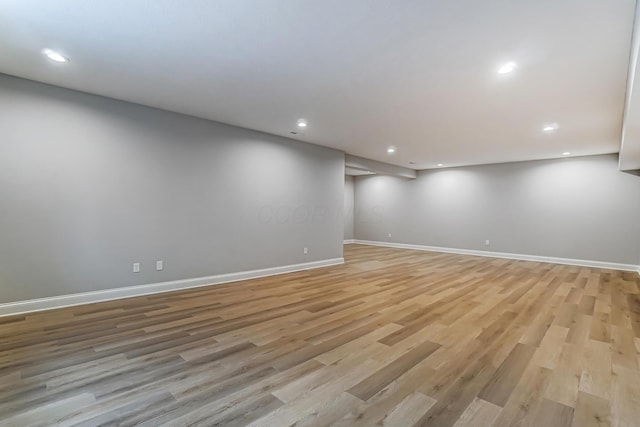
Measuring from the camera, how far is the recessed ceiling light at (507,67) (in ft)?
9.29

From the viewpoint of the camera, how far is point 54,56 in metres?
2.86

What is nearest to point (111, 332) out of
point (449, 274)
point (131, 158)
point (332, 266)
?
point (131, 158)

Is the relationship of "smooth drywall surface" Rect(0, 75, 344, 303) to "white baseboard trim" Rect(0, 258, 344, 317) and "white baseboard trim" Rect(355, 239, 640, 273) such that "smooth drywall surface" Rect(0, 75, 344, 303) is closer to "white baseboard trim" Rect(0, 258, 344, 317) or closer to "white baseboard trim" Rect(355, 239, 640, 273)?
"white baseboard trim" Rect(0, 258, 344, 317)

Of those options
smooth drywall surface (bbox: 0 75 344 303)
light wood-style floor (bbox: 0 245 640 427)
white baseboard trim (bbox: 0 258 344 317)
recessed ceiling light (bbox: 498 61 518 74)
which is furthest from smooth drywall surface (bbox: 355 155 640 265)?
recessed ceiling light (bbox: 498 61 518 74)

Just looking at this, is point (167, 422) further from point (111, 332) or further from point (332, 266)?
point (332, 266)

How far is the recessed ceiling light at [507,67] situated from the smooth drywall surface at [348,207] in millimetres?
7897

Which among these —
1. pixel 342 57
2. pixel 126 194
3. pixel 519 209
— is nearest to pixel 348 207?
pixel 519 209

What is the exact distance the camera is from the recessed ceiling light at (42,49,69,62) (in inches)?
109

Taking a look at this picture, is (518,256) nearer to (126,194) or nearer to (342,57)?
(342,57)

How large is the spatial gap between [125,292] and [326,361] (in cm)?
311

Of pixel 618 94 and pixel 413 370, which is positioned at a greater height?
pixel 618 94

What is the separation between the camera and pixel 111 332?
2.90 m

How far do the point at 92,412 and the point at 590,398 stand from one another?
10.1ft

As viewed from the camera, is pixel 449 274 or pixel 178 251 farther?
pixel 449 274
